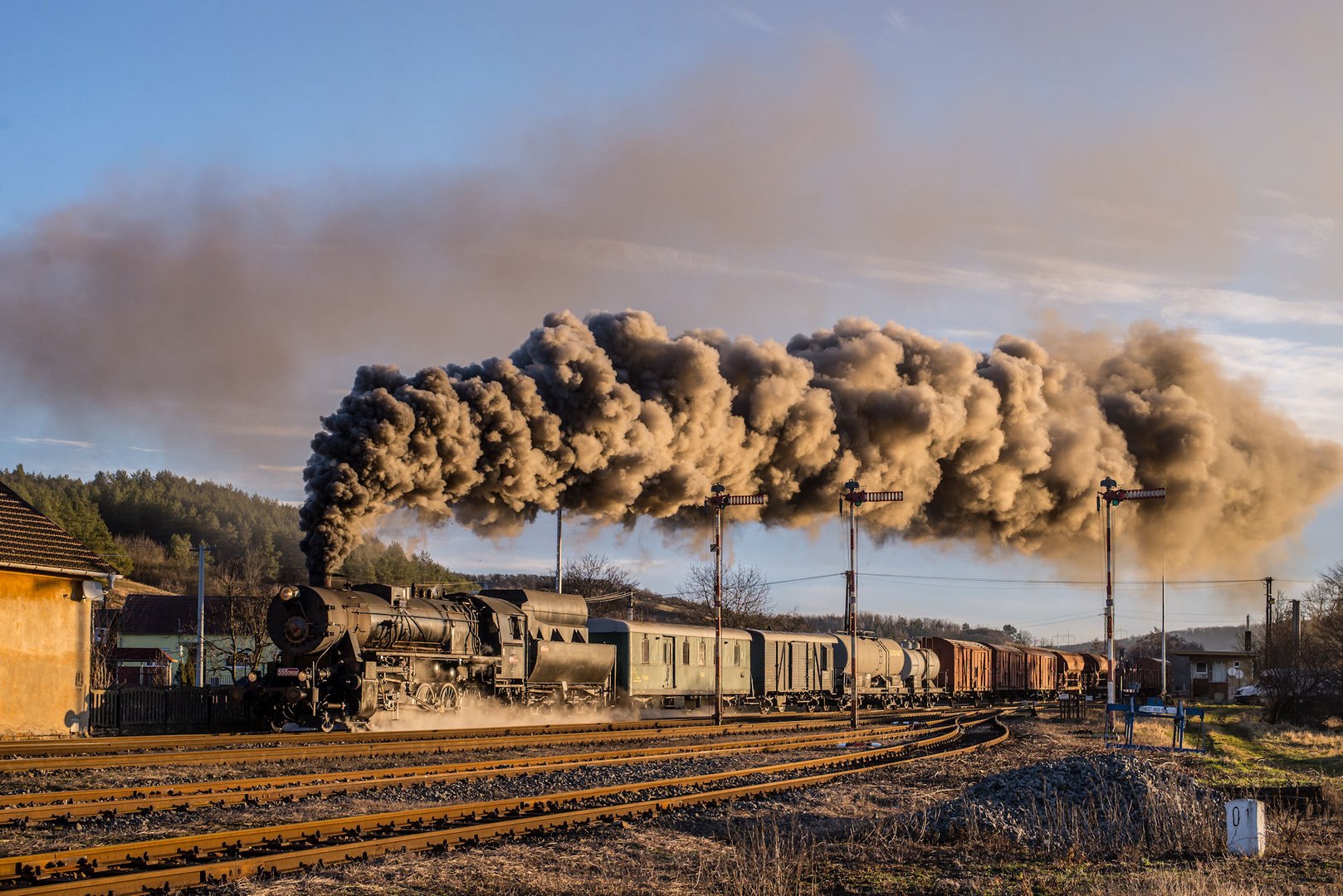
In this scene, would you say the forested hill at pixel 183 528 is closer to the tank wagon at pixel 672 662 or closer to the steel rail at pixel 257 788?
the tank wagon at pixel 672 662

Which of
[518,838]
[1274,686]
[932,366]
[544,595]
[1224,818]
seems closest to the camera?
[518,838]

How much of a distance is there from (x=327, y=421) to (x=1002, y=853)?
60.0 feet

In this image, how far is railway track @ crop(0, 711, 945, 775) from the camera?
1612 cm

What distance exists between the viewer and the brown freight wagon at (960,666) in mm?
49781

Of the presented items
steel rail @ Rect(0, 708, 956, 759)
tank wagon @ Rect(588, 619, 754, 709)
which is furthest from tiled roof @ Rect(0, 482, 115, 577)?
tank wagon @ Rect(588, 619, 754, 709)

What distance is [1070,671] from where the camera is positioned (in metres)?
63.3

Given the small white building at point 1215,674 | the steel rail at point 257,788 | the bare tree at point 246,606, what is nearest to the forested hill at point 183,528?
the bare tree at point 246,606

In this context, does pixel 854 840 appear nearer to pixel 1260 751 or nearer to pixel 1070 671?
pixel 1260 751

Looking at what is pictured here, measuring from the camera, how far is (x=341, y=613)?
22.5 m

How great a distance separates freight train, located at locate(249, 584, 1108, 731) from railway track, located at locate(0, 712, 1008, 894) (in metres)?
9.17

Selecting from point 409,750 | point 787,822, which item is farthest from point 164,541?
point 787,822

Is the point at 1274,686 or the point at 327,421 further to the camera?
the point at 1274,686

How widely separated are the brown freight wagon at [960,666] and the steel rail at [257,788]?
1236 inches

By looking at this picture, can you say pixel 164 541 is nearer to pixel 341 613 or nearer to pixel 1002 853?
pixel 341 613
